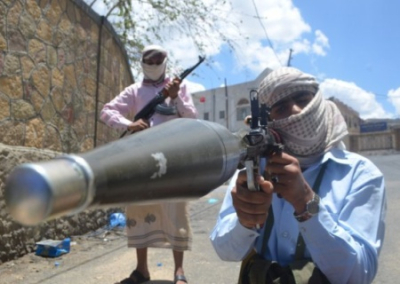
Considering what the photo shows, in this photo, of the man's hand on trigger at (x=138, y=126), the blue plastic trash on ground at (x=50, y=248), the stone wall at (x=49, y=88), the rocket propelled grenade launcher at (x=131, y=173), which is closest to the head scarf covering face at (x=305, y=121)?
the rocket propelled grenade launcher at (x=131, y=173)

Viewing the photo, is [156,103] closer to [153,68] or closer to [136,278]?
[153,68]

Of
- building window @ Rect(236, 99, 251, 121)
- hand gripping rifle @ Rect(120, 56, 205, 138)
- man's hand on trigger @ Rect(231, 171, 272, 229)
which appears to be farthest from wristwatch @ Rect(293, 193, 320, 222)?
building window @ Rect(236, 99, 251, 121)

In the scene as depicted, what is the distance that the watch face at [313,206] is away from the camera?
4.42 ft

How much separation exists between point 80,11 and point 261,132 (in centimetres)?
475

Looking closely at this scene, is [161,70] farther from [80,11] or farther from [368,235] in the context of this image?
[80,11]

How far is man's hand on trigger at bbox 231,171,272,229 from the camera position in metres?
1.10

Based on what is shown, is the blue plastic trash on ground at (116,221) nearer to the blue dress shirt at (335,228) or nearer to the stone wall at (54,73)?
the stone wall at (54,73)

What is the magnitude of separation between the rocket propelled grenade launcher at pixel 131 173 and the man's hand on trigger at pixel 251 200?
28 cm

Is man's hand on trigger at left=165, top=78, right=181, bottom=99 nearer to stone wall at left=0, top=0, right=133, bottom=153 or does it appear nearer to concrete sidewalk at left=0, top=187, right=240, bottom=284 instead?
concrete sidewalk at left=0, top=187, right=240, bottom=284

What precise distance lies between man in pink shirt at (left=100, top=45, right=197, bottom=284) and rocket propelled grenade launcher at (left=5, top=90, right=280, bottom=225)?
2.27m

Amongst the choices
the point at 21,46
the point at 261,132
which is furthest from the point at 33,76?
the point at 261,132

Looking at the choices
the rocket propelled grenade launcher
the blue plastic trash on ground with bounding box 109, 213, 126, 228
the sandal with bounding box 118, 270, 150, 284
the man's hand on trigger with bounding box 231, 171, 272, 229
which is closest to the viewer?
the rocket propelled grenade launcher

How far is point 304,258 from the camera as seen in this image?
1.60m

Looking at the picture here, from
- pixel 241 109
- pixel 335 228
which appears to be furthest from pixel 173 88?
pixel 241 109
